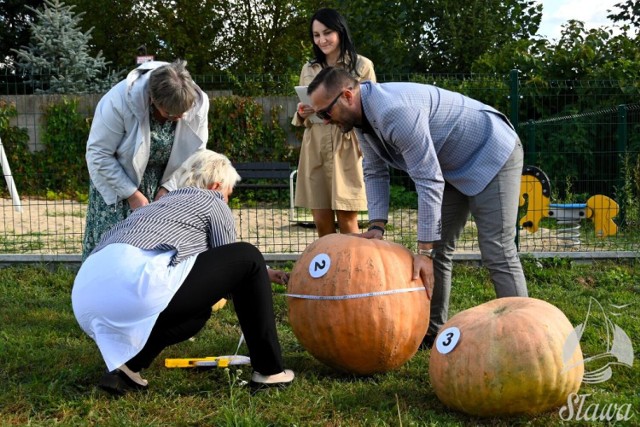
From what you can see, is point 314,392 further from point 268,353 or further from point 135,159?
point 135,159

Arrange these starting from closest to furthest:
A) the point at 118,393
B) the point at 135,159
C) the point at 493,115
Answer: the point at 118,393 < the point at 493,115 < the point at 135,159

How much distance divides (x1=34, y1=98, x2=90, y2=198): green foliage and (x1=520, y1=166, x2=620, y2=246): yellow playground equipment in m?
6.31

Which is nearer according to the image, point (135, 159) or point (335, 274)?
point (335, 274)

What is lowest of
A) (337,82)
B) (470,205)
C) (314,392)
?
(314,392)

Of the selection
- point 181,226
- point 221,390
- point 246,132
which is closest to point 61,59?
point 246,132

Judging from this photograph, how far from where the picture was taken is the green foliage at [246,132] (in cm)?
1141

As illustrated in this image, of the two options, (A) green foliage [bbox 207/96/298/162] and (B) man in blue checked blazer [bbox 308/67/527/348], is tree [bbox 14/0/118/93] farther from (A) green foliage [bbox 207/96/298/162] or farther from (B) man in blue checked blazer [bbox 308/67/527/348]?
(B) man in blue checked blazer [bbox 308/67/527/348]

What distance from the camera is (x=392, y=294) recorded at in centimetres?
336

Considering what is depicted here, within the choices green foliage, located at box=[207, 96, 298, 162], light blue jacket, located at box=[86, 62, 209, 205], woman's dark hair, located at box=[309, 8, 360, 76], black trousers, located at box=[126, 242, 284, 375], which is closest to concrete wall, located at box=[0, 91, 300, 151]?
green foliage, located at box=[207, 96, 298, 162]

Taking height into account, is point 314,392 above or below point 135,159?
below

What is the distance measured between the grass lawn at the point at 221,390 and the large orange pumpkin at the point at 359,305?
0.15 meters

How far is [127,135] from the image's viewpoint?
3.92m

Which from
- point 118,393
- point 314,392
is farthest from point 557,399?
point 118,393

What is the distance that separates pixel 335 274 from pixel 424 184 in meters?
0.58
